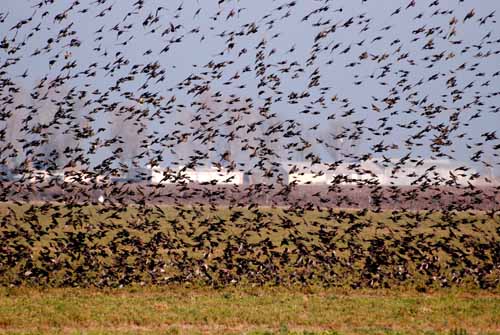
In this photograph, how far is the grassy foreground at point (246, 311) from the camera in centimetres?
1894

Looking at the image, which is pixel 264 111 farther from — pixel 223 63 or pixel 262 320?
pixel 262 320

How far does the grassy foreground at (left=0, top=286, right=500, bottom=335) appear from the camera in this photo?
1894cm

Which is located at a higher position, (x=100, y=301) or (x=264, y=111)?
(x=264, y=111)

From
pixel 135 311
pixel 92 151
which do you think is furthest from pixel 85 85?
pixel 135 311

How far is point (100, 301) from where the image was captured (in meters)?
23.1

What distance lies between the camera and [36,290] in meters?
25.7

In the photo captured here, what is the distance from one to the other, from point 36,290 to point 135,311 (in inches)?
241

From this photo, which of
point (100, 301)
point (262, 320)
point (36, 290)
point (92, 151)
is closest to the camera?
point (262, 320)

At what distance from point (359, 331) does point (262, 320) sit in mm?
2839

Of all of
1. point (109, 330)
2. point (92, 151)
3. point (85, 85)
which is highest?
point (85, 85)

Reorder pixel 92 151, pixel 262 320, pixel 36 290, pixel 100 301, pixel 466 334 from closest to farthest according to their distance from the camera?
pixel 466 334
pixel 262 320
pixel 100 301
pixel 36 290
pixel 92 151

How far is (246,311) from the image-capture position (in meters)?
21.2

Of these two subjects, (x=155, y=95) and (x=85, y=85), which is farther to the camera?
(x=155, y=95)

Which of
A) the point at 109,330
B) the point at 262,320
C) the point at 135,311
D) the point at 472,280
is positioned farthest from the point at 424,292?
the point at 109,330
